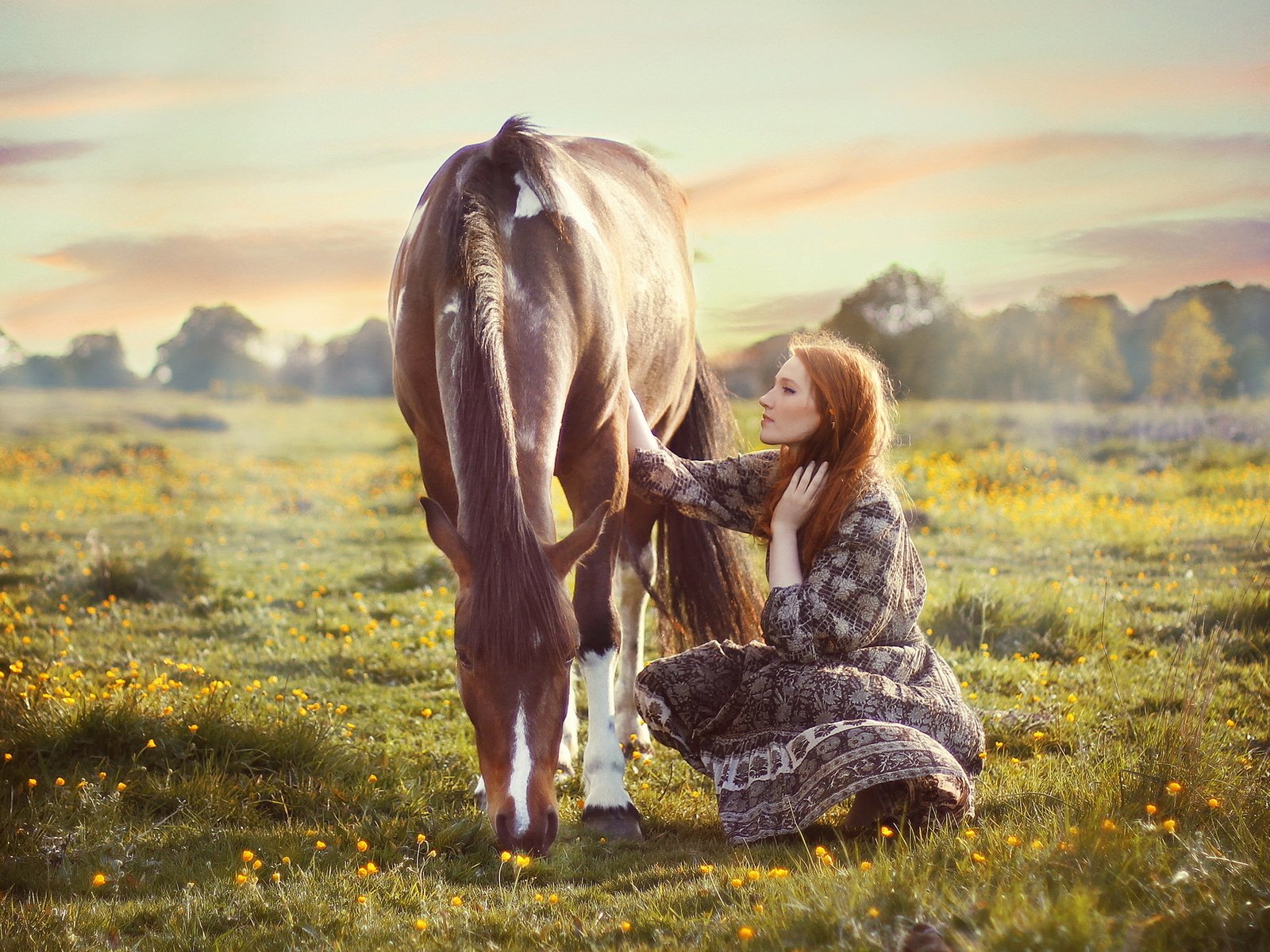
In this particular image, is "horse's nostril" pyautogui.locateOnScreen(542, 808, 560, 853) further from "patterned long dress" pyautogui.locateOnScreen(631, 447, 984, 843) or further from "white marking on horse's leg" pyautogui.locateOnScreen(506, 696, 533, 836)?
"patterned long dress" pyautogui.locateOnScreen(631, 447, 984, 843)

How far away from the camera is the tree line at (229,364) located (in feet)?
79.8

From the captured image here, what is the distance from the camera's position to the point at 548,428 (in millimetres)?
3480

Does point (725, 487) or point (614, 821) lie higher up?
point (725, 487)

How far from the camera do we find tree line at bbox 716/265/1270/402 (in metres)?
12.7

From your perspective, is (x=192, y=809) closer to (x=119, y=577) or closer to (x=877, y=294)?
(x=119, y=577)

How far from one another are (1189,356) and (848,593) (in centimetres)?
1216

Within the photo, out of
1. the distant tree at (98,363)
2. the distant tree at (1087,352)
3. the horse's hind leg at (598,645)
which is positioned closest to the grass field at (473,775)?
the horse's hind leg at (598,645)

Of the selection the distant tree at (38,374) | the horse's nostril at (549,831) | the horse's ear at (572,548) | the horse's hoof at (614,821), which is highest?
the distant tree at (38,374)

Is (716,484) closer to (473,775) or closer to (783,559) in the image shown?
(783,559)

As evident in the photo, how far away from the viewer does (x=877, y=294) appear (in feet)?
69.6

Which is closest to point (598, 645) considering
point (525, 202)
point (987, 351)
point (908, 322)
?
point (525, 202)

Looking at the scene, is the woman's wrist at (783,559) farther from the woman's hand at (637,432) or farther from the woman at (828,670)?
the woman's hand at (637,432)

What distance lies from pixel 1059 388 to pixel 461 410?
15543 millimetres

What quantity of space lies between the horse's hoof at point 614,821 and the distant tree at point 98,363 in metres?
22.9
